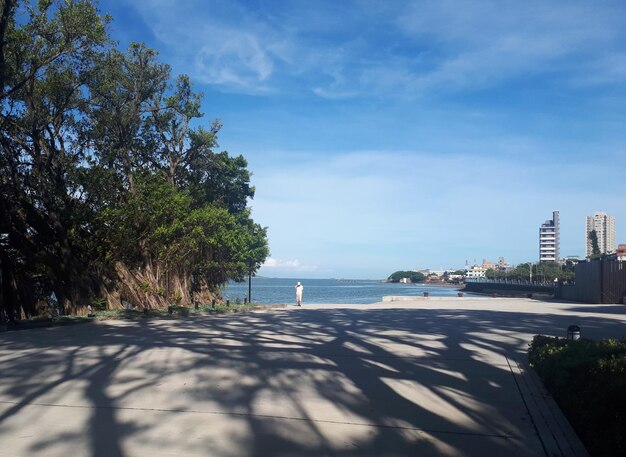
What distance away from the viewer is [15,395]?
294 inches

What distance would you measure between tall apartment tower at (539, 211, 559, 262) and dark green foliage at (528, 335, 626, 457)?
571ft

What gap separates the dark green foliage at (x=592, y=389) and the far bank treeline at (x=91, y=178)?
15547 mm

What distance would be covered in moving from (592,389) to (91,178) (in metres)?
19.0

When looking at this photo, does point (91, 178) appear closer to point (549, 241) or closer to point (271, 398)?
point (271, 398)

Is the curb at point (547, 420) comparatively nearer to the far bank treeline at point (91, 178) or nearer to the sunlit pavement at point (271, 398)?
the sunlit pavement at point (271, 398)

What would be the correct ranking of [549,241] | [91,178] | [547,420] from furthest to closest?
[549,241] → [91,178] → [547,420]

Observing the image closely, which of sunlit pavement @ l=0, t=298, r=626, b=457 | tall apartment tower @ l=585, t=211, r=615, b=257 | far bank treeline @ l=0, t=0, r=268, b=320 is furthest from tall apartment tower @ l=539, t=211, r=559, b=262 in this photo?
sunlit pavement @ l=0, t=298, r=626, b=457

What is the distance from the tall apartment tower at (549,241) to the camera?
17162 centimetres

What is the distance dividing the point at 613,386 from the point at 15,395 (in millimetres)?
6974

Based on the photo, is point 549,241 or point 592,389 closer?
point 592,389

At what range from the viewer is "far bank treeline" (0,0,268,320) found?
18.4 m

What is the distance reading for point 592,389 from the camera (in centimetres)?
616

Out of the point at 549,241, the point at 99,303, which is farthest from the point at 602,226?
the point at 99,303

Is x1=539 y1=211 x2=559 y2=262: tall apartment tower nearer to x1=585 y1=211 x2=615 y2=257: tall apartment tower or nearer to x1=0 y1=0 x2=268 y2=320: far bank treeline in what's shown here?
x1=585 y1=211 x2=615 y2=257: tall apartment tower
